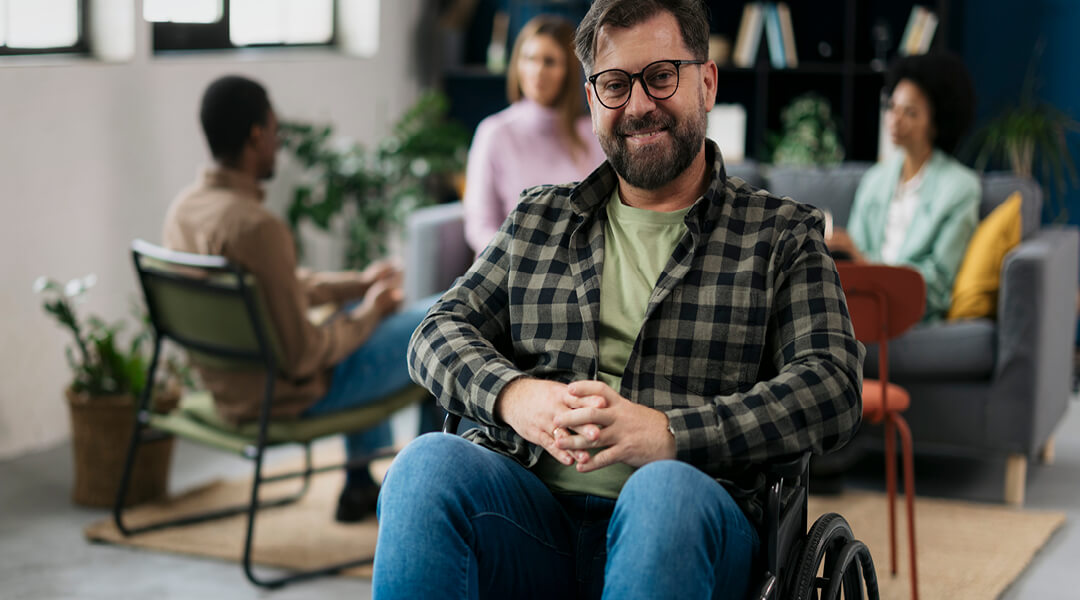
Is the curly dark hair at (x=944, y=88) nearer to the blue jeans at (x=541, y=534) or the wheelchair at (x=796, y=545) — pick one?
the wheelchair at (x=796, y=545)

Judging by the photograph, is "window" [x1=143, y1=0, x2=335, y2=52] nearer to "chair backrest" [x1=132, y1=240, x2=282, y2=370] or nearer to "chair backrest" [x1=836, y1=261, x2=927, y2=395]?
"chair backrest" [x1=132, y1=240, x2=282, y2=370]

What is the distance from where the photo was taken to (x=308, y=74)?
16.8ft

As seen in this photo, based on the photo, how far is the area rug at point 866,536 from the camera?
292cm

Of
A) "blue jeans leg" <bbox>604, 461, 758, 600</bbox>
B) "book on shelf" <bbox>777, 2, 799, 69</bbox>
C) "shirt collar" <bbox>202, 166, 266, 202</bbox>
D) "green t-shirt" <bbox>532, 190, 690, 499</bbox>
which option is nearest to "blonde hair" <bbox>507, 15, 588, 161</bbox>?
"shirt collar" <bbox>202, 166, 266, 202</bbox>

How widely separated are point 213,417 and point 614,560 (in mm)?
1735

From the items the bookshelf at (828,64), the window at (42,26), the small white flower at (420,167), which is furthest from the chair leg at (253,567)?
the bookshelf at (828,64)

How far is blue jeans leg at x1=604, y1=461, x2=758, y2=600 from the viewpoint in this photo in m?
1.43

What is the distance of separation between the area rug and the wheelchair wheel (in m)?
1.13

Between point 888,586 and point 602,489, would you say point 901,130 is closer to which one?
point 888,586

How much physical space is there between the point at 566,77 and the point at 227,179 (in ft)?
3.89

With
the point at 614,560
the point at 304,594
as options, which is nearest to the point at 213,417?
the point at 304,594

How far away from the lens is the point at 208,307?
282cm

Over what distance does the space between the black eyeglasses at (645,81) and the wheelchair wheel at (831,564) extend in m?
0.63

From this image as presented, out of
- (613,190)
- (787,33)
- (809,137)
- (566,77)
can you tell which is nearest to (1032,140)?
(809,137)
